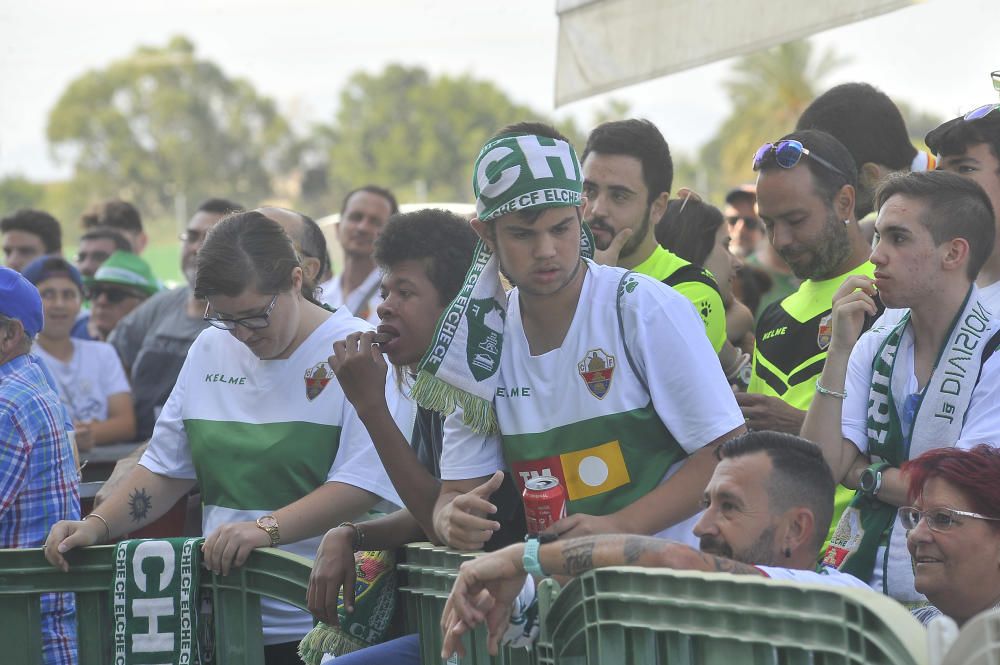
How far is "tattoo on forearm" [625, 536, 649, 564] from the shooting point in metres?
2.82

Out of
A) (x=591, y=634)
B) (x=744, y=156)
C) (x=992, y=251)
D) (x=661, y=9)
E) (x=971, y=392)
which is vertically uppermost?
(x=744, y=156)

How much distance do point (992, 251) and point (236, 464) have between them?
2475 mm

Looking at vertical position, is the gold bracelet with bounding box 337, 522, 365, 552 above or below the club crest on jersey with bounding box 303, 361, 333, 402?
below

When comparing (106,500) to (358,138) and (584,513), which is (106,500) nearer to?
(584,513)

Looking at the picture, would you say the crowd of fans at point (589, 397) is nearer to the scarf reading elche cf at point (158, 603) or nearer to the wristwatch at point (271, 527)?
the wristwatch at point (271, 527)

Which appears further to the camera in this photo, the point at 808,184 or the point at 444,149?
the point at 444,149

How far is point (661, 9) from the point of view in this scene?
A: 6.31 m

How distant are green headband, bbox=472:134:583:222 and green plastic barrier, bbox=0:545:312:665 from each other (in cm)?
118

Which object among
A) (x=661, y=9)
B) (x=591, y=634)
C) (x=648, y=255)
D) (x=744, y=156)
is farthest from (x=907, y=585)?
(x=744, y=156)

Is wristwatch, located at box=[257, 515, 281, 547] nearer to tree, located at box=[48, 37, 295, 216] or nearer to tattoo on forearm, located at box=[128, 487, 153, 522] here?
tattoo on forearm, located at box=[128, 487, 153, 522]

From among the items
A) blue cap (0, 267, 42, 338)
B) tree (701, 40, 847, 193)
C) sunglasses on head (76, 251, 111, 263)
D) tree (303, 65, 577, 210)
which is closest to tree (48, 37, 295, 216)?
tree (303, 65, 577, 210)

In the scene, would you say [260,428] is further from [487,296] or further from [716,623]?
[716,623]

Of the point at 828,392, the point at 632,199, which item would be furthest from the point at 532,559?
the point at 632,199

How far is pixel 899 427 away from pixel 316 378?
1887 millimetres
